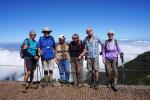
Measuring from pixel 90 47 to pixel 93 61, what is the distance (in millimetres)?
607

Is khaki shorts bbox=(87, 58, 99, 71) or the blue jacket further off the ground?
the blue jacket

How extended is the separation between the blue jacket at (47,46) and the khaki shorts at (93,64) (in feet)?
5.14

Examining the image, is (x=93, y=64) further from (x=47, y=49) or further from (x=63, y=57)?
(x=47, y=49)

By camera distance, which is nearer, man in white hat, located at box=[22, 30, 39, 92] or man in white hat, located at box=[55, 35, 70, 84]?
man in white hat, located at box=[22, 30, 39, 92]

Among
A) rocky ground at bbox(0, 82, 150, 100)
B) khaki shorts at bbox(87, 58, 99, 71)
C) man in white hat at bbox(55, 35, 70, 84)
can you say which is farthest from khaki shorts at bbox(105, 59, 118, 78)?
man in white hat at bbox(55, 35, 70, 84)

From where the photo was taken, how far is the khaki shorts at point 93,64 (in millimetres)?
12031

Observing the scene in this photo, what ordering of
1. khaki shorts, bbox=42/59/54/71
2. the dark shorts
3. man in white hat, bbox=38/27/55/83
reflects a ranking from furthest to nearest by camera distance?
1. khaki shorts, bbox=42/59/54/71
2. man in white hat, bbox=38/27/55/83
3. the dark shorts

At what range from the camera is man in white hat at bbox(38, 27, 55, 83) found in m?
12.1

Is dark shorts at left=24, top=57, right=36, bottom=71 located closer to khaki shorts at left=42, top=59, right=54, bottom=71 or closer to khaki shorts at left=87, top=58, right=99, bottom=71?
khaki shorts at left=42, top=59, right=54, bottom=71

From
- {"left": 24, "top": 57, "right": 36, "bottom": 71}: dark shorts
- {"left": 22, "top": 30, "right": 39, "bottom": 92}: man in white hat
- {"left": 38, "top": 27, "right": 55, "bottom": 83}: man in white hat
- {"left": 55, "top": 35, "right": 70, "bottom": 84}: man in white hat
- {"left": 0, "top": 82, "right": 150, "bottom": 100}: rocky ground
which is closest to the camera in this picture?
{"left": 0, "top": 82, "right": 150, "bottom": 100}: rocky ground

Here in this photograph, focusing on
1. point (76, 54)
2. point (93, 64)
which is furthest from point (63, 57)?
point (93, 64)

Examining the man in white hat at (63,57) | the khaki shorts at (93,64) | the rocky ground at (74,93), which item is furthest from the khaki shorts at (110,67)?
the man in white hat at (63,57)

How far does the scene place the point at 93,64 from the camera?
39.7ft

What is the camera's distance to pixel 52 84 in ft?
41.2
